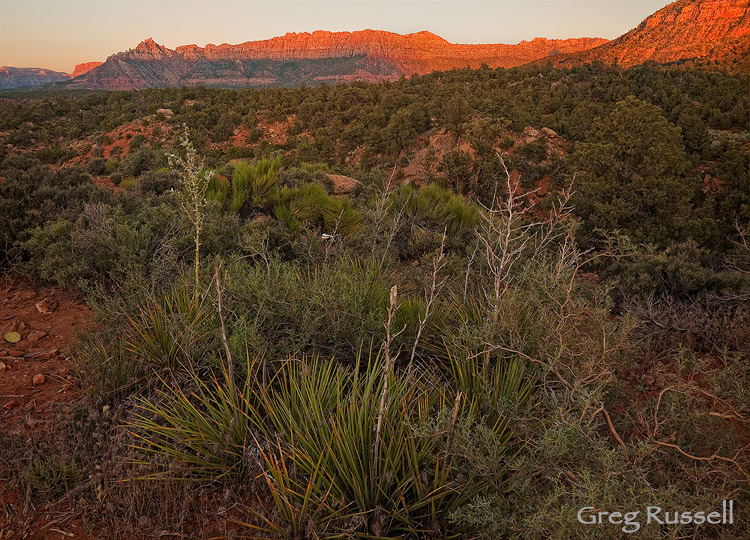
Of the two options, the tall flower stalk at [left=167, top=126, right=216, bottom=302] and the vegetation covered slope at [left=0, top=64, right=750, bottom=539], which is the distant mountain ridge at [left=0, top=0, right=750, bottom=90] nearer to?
the vegetation covered slope at [left=0, top=64, right=750, bottom=539]

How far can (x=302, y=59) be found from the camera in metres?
115

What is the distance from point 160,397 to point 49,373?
3.65 ft

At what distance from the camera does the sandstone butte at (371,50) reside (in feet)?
298

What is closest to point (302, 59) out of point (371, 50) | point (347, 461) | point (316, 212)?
point (371, 50)

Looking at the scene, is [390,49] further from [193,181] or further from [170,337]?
[170,337]

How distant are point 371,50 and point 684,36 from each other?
92758 millimetres

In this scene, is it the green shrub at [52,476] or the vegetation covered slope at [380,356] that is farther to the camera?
the green shrub at [52,476]

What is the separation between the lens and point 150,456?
2.32 m

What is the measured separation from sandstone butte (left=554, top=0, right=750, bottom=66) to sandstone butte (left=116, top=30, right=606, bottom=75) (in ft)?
162

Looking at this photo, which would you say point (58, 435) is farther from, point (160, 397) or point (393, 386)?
point (393, 386)

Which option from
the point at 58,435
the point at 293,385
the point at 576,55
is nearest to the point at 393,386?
the point at 293,385

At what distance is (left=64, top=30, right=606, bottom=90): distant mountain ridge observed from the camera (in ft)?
296

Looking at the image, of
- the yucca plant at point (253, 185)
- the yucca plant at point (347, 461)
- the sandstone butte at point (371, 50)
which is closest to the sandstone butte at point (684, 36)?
the yucca plant at point (253, 185)

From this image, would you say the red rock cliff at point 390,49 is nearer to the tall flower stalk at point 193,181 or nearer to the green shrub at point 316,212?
the green shrub at point 316,212
